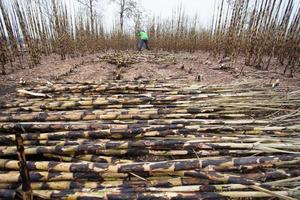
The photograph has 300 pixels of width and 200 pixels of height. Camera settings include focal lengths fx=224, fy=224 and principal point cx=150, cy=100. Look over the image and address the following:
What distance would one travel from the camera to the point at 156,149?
59.5 inches

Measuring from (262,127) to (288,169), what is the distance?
458 millimetres

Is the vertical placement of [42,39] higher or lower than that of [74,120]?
higher

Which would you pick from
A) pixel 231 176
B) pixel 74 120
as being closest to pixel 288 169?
pixel 231 176

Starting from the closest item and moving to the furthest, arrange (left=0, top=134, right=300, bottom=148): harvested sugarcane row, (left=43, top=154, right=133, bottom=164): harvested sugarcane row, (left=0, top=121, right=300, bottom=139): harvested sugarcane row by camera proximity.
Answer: (left=43, top=154, right=133, bottom=164): harvested sugarcane row < (left=0, top=134, right=300, bottom=148): harvested sugarcane row < (left=0, top=121, right=300, bottom=139): harvested sugarcane row

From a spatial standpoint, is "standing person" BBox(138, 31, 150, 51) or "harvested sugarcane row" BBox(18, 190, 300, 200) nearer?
"harvested sugarcane row" BBox(18, 190, 300, 200)

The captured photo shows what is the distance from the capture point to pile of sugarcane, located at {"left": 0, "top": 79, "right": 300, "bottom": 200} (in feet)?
3.82

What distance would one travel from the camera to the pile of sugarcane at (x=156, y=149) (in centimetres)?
117

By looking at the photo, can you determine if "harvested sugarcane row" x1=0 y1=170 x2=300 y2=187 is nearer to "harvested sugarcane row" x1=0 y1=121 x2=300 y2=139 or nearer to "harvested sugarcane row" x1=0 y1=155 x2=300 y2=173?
"harvested sugarcane row" x1=0 y1=155 x2=300 y2=173

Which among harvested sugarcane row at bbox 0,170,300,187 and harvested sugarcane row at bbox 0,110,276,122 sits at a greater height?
harvested sugarcane row at bbox 0,110,276,122

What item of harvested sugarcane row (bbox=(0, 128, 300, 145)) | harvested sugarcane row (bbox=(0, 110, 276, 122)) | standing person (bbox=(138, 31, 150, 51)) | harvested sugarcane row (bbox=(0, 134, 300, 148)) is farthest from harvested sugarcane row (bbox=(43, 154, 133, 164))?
standing person (bbox=(138, 31, 150, 51))

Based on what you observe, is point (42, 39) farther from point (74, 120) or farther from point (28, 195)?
point (28, 195)

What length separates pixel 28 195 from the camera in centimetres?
98

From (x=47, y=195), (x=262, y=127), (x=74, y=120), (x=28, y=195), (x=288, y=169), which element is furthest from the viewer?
(x=74, y=120)

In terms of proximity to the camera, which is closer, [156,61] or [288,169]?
[288,169]
